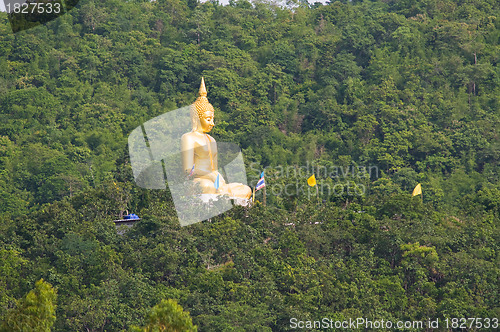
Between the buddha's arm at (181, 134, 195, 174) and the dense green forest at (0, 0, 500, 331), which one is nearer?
the dense green forest at (0, 0, 500, 331)

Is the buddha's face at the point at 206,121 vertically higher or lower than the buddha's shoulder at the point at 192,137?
higher

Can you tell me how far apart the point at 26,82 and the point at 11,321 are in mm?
27063

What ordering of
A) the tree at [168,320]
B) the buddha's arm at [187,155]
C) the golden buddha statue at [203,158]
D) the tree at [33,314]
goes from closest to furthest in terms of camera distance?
the tree at [168,320]
the tree at [33,314]
the golden buddha statue at [203,158]
the buddha's arm at [187,155]

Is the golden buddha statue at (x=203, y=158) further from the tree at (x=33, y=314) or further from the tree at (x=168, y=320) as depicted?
the tree at (x=168, y=320)

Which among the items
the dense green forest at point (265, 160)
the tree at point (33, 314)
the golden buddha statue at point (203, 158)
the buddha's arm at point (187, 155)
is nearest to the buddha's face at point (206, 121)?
the golden buddha statue at point (203, 158)

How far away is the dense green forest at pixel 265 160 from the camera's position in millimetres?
29891

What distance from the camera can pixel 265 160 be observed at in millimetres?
44562

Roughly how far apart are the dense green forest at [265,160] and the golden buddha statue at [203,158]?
4.46 ft

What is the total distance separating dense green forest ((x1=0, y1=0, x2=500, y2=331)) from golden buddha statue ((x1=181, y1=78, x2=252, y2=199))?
4.46 feet

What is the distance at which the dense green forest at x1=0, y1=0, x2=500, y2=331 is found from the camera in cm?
2989

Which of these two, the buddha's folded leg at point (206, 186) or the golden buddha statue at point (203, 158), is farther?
the golden buddha statue at point (203, 158)

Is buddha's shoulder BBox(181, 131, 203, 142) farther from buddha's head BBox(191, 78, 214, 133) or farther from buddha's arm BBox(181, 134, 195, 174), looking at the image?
buddha's head BBox(191, 78, 214, 133)

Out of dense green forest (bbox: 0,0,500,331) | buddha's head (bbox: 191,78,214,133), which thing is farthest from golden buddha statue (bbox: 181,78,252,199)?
dense green forest (bbox: 0,0,500,331)

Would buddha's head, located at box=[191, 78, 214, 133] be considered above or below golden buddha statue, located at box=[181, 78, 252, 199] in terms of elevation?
above
